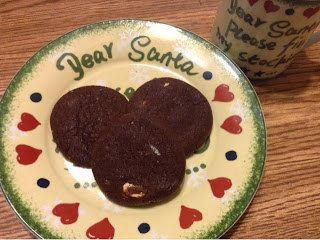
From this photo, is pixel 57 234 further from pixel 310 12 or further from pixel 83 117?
pixel 310 12

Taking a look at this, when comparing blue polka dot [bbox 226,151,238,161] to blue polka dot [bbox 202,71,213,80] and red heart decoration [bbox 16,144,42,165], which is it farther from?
red heart decoration [bbox 16,144,42,165]

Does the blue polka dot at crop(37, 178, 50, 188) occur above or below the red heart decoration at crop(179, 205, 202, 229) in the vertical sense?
above

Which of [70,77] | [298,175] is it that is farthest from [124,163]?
[298,175]

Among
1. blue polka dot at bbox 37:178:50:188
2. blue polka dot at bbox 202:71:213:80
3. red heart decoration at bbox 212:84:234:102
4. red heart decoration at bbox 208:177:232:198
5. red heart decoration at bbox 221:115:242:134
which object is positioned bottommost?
red heart decoration at bbox 208:177:232:198

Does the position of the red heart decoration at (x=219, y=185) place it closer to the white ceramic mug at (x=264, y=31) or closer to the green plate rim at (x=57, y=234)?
the green plate rim at (x=57, y=234)

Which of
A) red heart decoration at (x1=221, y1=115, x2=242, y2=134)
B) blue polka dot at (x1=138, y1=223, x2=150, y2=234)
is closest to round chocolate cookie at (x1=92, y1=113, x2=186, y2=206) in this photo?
blue polka dot at (x1=138, y1=223, x2=150, y2=234)

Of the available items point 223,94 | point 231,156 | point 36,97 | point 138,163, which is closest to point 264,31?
point 223,94

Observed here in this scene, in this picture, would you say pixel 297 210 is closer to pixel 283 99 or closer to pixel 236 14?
pixel 283 99
